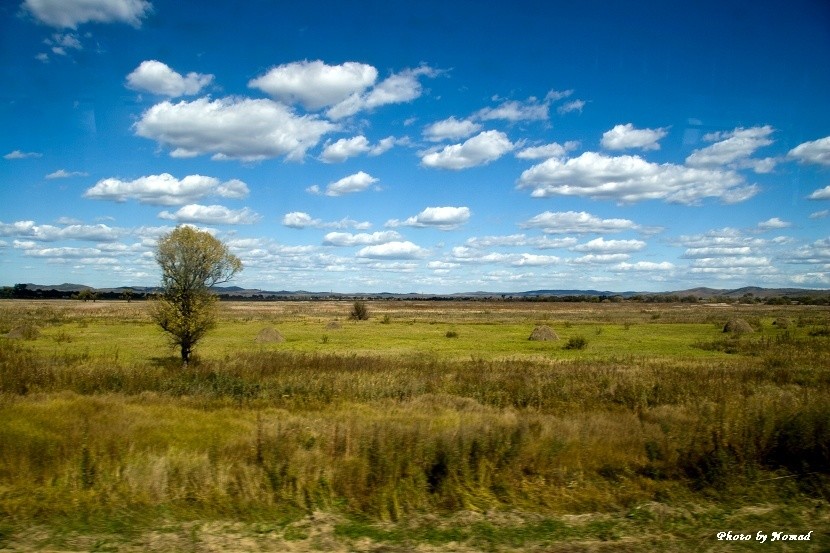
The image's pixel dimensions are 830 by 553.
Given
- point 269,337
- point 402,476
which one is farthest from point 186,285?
point 402,476

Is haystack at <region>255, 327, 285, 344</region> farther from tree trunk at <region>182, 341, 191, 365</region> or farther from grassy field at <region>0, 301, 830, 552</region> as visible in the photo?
grassy field at <region>0, 301, 830, 552</region>

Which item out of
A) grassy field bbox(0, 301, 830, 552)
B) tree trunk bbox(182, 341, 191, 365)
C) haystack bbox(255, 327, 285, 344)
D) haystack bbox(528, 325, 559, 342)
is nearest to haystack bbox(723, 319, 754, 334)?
haystack bbox(528, 325, 559, 342)

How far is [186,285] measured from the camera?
90.2 feet

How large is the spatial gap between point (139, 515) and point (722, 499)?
7.64 m

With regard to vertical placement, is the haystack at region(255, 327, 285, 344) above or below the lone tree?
below

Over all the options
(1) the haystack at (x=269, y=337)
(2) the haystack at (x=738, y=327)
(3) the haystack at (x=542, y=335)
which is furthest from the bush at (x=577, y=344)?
(1) the haystack at (x=269, y=337)

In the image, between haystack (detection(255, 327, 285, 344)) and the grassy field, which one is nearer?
the grassy field

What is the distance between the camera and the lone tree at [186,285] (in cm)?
2672

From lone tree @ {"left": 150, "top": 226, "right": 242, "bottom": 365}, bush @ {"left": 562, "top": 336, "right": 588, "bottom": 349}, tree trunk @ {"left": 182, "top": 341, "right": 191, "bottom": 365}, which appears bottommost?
bush @ {"left": 562, "top": 336, "right": 588, "bottom": 349}

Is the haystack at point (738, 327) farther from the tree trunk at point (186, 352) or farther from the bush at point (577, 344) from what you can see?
the tree trunk at point (186, 352)

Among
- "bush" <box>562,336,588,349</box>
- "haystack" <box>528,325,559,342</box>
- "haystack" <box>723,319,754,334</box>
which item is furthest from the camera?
"haystack" <box>723,319,754,334</box>

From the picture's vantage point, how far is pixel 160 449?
950 cm

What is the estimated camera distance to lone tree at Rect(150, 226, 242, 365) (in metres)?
26.7

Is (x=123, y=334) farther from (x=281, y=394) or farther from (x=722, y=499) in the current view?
(x=722, y=499)
